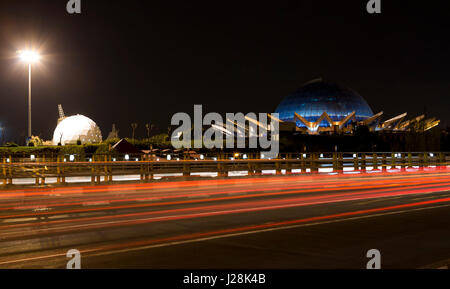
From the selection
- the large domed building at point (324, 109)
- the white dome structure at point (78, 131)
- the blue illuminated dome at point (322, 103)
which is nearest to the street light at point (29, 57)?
the white dome structure at point (78, 131)

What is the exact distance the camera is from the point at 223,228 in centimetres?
1129

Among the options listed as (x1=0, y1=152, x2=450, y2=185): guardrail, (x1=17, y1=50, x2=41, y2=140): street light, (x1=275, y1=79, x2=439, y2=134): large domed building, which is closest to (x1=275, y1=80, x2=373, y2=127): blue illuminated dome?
(x1=275, y1=79, x2=439, y2=134): large domed building

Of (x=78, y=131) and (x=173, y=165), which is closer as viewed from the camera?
(x=173, y=165)

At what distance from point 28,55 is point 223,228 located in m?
32.1

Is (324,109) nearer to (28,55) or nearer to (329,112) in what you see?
(329,112)

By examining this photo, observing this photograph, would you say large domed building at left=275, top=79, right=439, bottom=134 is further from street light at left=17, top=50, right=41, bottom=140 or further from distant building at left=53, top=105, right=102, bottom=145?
street light at left=17, top=50, right=41, bottom=140

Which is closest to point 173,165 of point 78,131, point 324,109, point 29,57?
point 29,57

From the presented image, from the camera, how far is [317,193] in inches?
779

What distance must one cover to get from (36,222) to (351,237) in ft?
23.7

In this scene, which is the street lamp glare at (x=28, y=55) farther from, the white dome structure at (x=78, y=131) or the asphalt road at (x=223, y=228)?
the white dome structure at (x=78, y=131)
